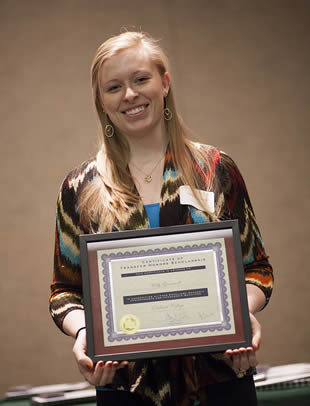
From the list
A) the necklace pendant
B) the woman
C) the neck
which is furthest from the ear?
the necklace pendant

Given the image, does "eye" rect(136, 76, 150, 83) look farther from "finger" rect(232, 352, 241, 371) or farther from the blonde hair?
"finger" rect(232, 352, 241, 371)

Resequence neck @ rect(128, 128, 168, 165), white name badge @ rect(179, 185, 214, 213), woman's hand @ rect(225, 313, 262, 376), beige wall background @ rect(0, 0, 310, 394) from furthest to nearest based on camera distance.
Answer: beige wall background @ rect(0, 0, 310, 394), neck @ rect(128, 128, 168, 165), white name badge @ rect(179, 185, 214, 213), woman's hand @ rect(225, 313, 262, 376)

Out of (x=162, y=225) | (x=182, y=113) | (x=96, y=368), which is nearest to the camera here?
(x=96, y=368)

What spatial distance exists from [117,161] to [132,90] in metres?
0.18

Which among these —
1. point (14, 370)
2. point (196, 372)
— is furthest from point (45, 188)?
point (196, 372)

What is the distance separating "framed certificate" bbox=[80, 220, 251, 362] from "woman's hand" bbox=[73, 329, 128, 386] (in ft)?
0.05

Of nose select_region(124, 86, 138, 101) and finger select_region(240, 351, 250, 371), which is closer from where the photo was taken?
finger select_region(240, 351, 250, 371)

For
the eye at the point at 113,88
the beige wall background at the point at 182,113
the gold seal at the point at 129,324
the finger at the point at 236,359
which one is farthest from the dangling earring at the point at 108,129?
the beige wall background at the point at 182,113

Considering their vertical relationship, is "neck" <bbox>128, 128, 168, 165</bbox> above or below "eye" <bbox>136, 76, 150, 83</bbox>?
below

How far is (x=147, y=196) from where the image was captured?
137 cm

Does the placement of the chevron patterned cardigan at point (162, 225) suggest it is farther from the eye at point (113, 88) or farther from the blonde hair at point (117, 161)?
the eye at point (113, 88)

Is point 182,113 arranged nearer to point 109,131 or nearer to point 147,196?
point 109,131

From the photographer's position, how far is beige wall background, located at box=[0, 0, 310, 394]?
3881mm

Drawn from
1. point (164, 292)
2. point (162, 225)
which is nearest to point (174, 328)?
point (164, 292)
